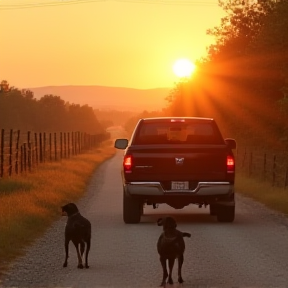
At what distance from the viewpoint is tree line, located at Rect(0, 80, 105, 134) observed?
12062 cm

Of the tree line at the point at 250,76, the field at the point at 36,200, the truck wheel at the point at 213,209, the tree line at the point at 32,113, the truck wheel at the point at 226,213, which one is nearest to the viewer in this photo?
the field at the point at 36,200

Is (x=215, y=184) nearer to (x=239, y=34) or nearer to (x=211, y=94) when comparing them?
(x=239, y=34)

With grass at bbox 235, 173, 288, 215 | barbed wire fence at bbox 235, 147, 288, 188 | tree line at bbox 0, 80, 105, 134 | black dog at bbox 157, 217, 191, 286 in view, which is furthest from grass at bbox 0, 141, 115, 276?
tree line at bbox 0, 80, 105, 134

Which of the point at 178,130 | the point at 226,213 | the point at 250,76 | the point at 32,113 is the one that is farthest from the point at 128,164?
the point at 32,113

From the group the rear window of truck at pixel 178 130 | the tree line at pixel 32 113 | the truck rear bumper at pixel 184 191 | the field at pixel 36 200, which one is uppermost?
the rear window of truck at pixel 178 130

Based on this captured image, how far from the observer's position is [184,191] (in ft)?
52.9

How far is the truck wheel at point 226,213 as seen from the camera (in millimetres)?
16969

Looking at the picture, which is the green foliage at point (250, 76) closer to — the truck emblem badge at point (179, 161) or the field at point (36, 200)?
the field at point (36, 200)

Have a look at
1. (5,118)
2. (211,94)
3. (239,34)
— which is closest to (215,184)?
(239,34)

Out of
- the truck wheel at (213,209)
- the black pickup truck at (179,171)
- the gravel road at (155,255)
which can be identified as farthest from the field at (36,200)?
the truck wheel at (213,209)

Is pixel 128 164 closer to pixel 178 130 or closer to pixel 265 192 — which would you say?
pixel 178 130

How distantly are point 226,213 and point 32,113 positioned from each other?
11976cm

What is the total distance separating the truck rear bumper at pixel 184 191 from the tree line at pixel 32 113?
8753 cm

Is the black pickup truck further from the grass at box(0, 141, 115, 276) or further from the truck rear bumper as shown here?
the grass at box(0, 141, 115, 276)
